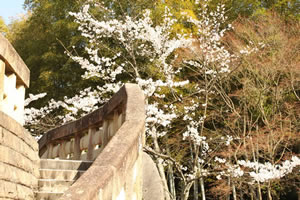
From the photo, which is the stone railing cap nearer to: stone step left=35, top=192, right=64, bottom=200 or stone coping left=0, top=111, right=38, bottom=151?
stone coping left=0, top=111, right=38, bottom=151

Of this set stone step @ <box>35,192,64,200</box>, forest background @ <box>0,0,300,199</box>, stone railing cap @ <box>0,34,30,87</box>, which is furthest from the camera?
forest background @ <box>0,0,300,199</box>

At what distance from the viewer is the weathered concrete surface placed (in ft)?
13.5

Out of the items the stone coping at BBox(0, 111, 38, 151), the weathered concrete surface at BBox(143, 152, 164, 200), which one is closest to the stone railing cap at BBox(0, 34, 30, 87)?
the stone coping at BBox(0, 111, 38, 151)

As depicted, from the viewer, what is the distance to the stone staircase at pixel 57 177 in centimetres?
382

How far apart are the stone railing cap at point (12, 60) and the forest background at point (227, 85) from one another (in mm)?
5303

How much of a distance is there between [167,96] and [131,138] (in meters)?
12.6

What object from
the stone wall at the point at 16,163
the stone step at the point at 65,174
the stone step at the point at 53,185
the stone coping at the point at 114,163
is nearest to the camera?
the stone coping at the point at 114,163

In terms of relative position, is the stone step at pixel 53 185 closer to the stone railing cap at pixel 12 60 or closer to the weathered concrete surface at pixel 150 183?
the weathered concrete surface at pixel 150 183

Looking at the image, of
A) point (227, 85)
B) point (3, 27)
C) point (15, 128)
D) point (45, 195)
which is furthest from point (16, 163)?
point (3, 27)

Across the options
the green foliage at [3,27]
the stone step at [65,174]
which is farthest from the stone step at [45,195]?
the green foliage at [3,27]

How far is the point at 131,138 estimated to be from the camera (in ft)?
9.28

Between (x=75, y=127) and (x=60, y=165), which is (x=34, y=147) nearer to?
(x=60, y=165)

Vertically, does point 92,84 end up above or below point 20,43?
below

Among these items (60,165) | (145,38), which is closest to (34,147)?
(60,165)
